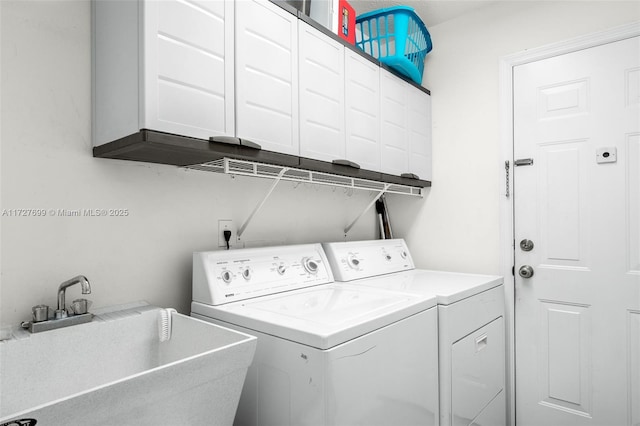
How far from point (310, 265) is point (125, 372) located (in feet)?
3.07

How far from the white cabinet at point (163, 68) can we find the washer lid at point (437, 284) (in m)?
1.11

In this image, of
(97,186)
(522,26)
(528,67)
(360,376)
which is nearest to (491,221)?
(528,67)

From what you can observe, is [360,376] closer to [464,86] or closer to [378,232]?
[378,232]

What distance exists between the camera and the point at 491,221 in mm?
2469

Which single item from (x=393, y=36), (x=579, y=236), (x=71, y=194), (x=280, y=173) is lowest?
(x=579, y=236)

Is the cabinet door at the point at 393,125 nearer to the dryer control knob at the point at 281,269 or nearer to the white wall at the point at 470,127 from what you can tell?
the white wall at the point at 470,127

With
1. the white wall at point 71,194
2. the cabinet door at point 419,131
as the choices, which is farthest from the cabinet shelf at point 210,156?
the cabinet door at point 419,131

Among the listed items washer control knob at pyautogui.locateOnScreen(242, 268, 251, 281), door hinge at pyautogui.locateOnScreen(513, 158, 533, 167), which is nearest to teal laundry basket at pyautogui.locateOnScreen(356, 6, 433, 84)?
door hinge at pyautogui.locateOnScreen(513, 158, 533, 167)

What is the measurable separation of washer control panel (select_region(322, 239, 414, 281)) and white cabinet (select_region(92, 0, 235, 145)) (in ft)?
3.29

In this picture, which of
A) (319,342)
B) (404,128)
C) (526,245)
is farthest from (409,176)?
(319,342)

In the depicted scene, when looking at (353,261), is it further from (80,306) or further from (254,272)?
(80,306)

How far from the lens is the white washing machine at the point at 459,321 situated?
5.57 ft

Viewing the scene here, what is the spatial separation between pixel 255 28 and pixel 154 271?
1.08 meters

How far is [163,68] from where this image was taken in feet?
4.09
